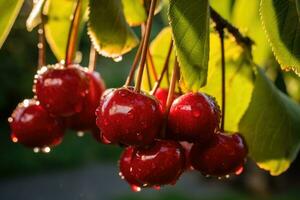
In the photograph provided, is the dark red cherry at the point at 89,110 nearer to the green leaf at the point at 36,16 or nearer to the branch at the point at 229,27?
the green leaf at the point at 36,16

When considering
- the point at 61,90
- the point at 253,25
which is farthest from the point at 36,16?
the point at 253,25

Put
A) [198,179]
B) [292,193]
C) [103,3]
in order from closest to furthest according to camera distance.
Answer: [103,3] → [292,193] → [198,179]

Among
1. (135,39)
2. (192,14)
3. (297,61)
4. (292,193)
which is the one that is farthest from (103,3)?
(292,193)

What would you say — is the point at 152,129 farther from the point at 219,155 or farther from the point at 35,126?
the point at 35,126

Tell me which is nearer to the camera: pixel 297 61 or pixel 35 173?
pixel 297 61

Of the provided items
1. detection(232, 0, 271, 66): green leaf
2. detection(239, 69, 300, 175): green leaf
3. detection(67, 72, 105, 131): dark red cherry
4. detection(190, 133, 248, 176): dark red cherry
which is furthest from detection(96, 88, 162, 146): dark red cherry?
detection(232, 0, 271, 66): green leaf

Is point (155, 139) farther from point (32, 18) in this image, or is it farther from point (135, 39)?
point (32, 18)

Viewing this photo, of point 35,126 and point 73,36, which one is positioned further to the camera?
point 73,36

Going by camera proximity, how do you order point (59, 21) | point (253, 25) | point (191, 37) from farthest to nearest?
point (253, 25), point (59, 21), point (191, 37)
